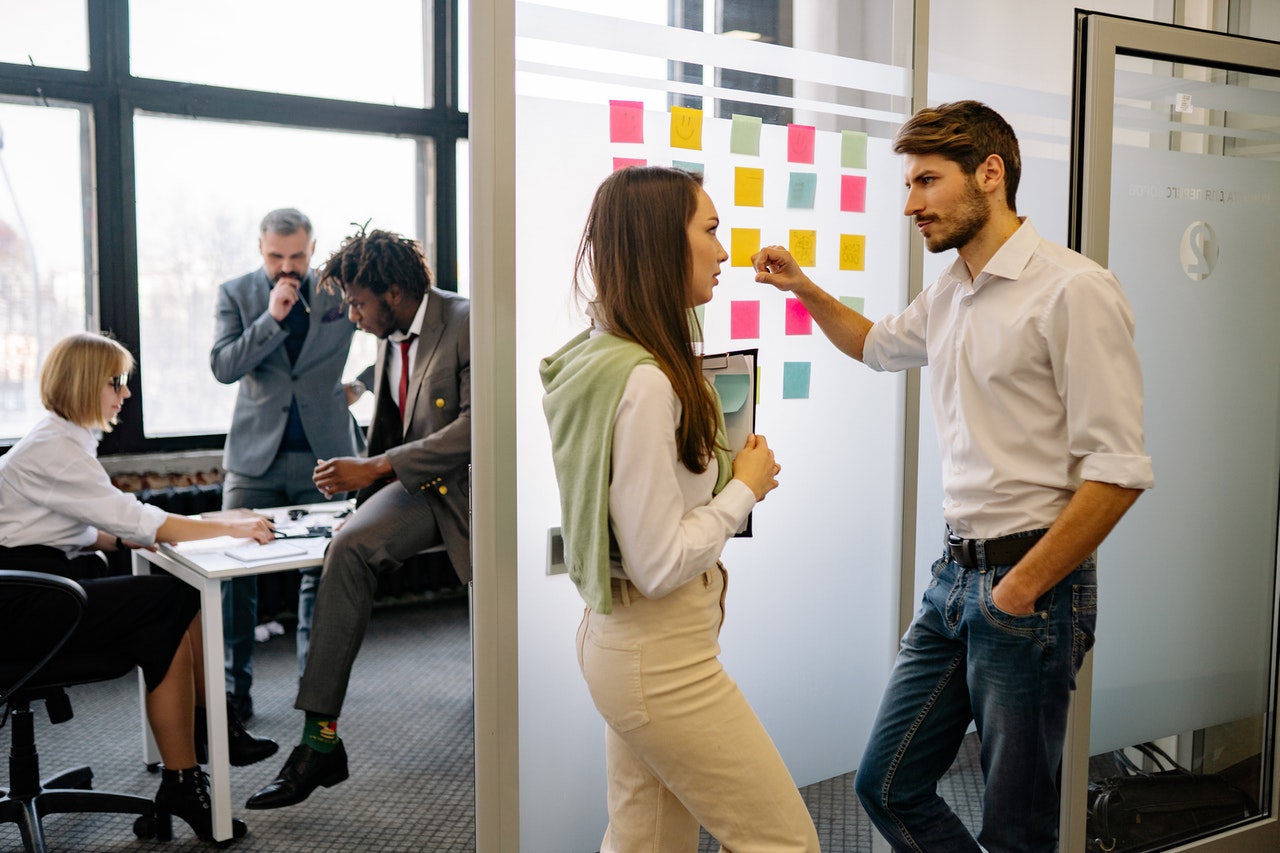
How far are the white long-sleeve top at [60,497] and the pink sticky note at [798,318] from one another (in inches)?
71.3

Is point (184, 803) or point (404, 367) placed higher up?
point (404, 367)

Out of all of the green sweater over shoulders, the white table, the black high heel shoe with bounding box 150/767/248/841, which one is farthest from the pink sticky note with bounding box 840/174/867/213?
the black high heel shoe with bounding box 150/767/248/841

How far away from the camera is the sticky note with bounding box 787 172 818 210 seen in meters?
2.21

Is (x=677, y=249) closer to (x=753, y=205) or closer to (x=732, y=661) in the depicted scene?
(x=753, y=205)

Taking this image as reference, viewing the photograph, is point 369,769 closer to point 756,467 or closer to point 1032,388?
point 756,467

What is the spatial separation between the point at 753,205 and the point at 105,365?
189 cm

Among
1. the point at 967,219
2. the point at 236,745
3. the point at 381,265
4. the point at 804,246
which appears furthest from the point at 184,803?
the point at 967,219

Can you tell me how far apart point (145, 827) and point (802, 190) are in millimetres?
2340

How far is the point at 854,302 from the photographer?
7.64ft

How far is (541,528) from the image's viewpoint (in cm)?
198

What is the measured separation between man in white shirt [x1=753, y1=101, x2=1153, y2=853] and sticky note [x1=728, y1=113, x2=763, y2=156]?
16.4 inches

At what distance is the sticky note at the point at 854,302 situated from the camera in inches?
91.4

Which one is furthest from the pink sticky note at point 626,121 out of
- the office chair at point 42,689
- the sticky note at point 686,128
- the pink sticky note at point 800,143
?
the office chair at point 42,689

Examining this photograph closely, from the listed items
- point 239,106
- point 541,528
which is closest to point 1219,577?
point 541,528
